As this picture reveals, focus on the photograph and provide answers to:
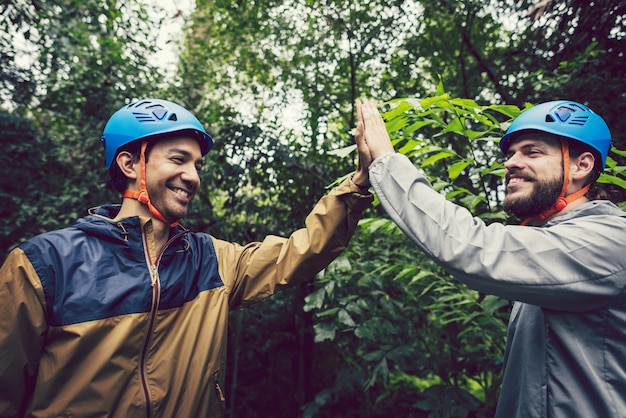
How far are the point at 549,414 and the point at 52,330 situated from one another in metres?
2.07

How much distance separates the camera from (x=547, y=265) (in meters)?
1.42

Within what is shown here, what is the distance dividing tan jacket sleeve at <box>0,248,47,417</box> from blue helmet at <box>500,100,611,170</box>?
234 cm

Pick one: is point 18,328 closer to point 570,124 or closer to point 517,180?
point 517,180

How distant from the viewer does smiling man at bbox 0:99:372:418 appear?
1.64 metres

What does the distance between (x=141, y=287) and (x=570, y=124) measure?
219cm

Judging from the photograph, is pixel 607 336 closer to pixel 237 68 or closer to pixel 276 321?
A: pixel 276 321

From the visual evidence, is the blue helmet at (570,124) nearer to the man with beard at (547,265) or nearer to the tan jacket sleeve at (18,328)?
the man with beard at (547,265)

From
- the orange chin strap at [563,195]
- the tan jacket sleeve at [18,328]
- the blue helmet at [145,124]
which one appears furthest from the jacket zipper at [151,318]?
the orange chin strap at [563,195]

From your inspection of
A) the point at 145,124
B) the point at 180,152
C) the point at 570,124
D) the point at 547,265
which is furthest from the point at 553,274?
the point at 145,124

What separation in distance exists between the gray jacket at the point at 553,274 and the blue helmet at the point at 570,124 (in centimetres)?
39

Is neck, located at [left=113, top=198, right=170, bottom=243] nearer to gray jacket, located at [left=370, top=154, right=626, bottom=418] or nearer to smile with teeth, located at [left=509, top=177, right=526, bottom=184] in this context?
gray jacket, located at [left=370, top=154, right=626, bottom=418]

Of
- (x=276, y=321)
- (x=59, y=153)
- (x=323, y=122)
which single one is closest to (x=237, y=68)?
(x=323, y=122)

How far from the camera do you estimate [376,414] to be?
612cm

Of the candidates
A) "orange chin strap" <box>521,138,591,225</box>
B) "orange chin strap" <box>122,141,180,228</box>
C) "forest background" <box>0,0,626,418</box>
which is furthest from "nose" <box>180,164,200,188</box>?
"forest background" <box>0,0,626,418</box>
